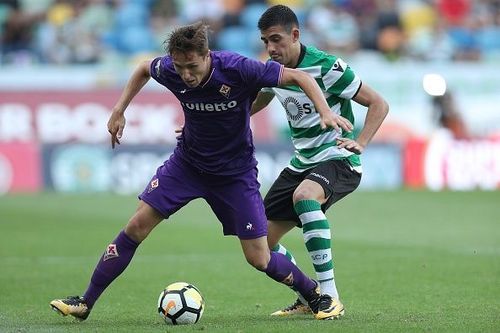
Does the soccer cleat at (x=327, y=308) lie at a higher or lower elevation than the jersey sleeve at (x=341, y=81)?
lower

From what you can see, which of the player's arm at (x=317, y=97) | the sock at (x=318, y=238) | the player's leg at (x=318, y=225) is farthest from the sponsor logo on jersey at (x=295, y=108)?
the player's arm at (x=317, y=97)

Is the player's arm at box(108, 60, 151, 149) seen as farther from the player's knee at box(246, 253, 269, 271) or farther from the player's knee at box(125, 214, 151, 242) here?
the player's knee at box(246, 253, 269, 271)

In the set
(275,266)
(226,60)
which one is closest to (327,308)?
(275,266)

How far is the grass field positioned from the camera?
7.94 meters

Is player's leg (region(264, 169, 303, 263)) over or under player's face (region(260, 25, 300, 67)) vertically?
under

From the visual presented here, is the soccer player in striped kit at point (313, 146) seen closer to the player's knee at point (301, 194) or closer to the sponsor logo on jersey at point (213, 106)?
the player's knee at point (301, 194)

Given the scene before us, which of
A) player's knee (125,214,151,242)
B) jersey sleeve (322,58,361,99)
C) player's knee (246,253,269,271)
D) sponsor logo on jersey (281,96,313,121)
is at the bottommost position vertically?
player's knee (246,253,269,271)

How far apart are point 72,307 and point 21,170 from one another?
558 inches

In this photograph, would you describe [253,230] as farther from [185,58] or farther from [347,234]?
[347,234]

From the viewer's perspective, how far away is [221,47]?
25891 mm

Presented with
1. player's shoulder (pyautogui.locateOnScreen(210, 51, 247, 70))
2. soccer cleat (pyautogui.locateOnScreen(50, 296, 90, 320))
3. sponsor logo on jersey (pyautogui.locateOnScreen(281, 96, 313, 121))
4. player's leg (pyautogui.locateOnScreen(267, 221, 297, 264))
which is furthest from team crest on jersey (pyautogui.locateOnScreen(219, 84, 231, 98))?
soccer cleat (pyautogui.locateOnScreen(50, 296, 90, 320))

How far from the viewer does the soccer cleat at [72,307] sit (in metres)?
7.80

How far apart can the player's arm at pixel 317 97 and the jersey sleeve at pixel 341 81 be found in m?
1.01

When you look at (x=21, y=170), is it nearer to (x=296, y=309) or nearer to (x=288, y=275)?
(x=296, y=309)
